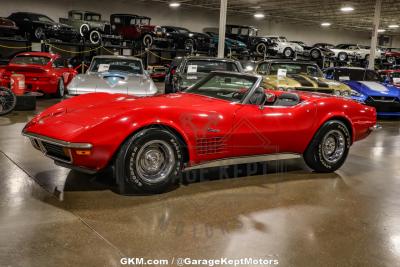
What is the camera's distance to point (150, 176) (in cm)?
418

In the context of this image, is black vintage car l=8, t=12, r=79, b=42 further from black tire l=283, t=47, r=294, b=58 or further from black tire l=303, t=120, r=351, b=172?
black tire l=303, t=120, r=351, b=172

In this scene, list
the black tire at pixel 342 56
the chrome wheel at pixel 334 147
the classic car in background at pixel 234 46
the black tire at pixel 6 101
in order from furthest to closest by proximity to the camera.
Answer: the black tire at pixel 342 56
the classic car in background at pixel 234 46
the black tire at pixel 6 101
the chrome wheel at pixel 334 147

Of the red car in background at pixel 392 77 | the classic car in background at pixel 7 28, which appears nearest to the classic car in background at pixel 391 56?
the red car in background at pixel 392 77

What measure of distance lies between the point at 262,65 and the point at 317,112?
6723 millimetres

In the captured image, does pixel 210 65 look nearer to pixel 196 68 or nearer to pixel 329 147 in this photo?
pixel 196 68

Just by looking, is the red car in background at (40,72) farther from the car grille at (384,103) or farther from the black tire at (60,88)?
the car grille at (384,103)

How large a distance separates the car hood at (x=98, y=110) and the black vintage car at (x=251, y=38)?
19.2m

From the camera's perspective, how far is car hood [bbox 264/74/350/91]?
33.3ft

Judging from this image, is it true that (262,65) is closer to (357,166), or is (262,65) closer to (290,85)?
(290,85)

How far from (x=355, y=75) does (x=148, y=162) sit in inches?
390

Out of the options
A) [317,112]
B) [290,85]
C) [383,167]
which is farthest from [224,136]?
[290,85]

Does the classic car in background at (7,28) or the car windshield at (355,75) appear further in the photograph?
the classic car in background at (7,28)

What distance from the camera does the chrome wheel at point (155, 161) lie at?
408 cm

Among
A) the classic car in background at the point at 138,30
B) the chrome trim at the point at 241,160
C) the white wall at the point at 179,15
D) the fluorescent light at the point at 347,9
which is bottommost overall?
the chrome trim at the point at 241,160
